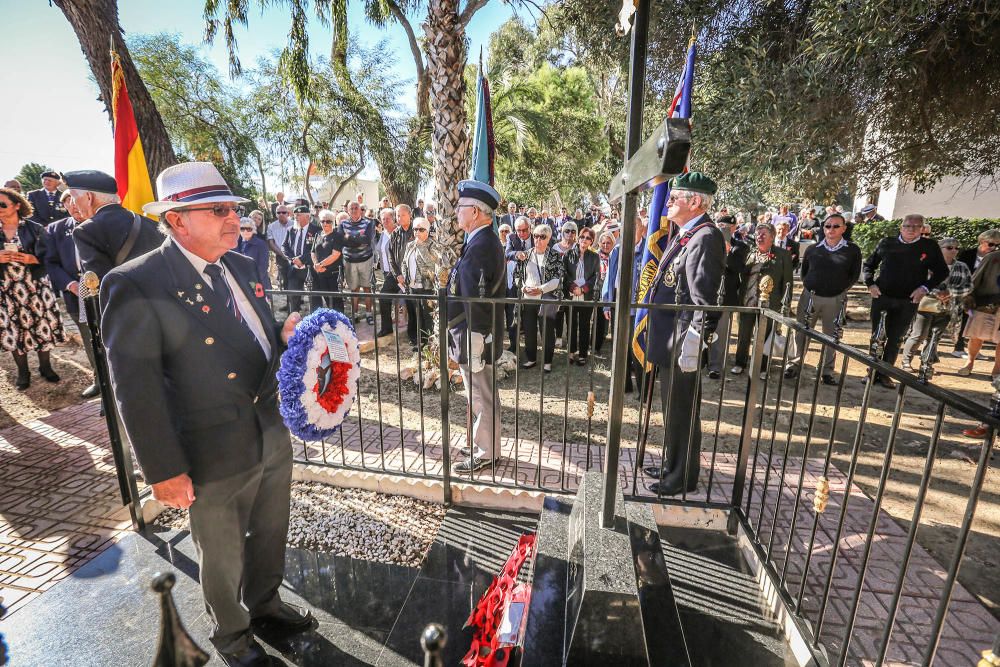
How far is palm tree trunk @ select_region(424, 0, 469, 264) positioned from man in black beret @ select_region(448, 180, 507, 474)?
2617 millimetres

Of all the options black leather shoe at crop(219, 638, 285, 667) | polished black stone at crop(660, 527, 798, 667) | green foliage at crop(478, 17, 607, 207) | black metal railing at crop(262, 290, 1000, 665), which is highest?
green foliage at crop(478, 17, 607, 207)

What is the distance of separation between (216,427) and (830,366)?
7.57 metres

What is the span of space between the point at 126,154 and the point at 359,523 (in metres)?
3.17

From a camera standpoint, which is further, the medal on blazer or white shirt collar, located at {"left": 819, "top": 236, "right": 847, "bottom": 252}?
white shirt collar, located at {"left": 819, "top": 236, "right": 847, "bottom": 252}

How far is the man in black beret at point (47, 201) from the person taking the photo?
31.8 ft

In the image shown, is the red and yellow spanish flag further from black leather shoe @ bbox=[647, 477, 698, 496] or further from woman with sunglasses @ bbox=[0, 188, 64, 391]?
black leather shoe @ bbox=[647, 477, 698, 496]

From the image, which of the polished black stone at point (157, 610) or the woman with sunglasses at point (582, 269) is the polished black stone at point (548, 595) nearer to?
the polished black stone at point (157, 610)

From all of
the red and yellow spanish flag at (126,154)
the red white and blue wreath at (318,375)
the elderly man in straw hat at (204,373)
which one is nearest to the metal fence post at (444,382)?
the red white and blue wreath at (318,375)

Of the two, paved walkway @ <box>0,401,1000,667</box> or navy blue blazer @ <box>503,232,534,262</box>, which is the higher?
navy blue blazer @ <box>503,232,534,262</box>

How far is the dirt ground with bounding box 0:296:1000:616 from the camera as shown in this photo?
3.62 metres

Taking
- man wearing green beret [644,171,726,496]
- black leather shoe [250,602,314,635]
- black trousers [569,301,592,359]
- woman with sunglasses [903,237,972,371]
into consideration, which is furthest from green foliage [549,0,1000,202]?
black leather shoe [250,602,314,635]

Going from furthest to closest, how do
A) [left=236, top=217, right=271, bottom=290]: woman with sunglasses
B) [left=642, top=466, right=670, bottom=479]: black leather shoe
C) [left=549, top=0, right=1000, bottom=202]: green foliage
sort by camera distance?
[left=236, top=217, right=271, bottom=290]: woman with sunglasses < [left=549, top=0, right=1000, bottom=202]: green foliage < [left=642, top=466, right=670, bottom=479]: black leather shoe

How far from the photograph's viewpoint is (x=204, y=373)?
6.74 ft

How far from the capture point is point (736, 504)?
346 cm
